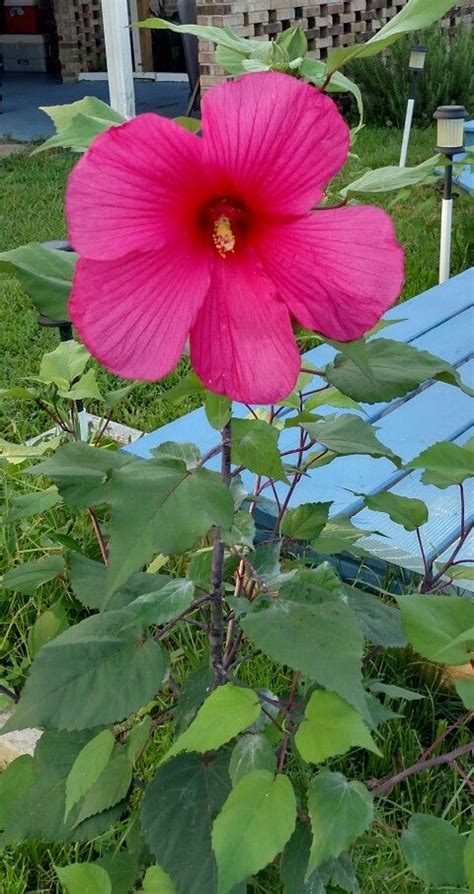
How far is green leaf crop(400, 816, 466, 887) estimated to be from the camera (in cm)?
104

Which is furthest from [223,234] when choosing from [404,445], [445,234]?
[445,234]

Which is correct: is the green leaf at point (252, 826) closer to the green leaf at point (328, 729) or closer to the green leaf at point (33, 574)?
the green leaf at point (328, 729)

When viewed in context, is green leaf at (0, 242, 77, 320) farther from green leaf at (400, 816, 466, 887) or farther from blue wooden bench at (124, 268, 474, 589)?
blue wooden bench at (124, 268, 474, 589)

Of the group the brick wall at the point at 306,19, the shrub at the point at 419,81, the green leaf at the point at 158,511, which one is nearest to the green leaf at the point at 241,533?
the green leaf at the point at 158,511

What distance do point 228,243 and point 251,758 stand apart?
0.53m

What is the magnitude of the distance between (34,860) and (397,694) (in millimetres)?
693

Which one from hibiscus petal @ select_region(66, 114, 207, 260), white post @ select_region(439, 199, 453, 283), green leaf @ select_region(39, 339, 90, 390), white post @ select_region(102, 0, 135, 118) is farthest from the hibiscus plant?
white post @ select_region(102, 0, 135, 118)

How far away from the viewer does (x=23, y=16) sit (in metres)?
12.5

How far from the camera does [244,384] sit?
75 cm

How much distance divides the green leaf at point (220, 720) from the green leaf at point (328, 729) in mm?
49

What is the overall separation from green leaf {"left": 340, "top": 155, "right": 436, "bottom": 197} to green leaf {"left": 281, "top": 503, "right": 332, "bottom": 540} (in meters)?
0.50

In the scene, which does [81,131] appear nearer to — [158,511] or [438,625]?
[158,511]

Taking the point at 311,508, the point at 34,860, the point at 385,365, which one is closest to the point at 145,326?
the point at 385,365

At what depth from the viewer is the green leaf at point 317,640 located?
840mm
